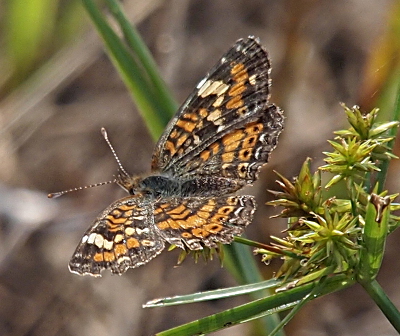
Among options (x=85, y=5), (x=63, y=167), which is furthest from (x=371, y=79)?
(x=63, y=167)

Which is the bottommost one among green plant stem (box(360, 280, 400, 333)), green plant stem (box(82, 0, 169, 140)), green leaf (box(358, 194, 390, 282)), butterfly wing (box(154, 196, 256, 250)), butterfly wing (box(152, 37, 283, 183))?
green plant stem (box(360, 280, 400, 333))

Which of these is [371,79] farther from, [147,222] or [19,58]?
[19,58]

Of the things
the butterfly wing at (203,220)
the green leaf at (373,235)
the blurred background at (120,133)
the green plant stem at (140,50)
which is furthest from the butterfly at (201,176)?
the blurred background at (120,133)

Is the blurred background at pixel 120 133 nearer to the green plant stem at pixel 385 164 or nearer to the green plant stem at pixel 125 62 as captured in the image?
the green plant stem at pixel 125 62

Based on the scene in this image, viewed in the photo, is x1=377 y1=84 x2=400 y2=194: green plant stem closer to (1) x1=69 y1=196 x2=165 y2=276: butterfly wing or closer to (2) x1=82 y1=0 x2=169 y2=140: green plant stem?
(1) x1=69 y1=196 x2=165 y2=276: butterfly wing

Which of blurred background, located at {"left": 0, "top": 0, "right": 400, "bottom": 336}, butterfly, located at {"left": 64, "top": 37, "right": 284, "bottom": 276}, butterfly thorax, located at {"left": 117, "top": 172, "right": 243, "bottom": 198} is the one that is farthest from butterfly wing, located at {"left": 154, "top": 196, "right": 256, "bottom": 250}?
blurred background, located at {"left": 0, "top": 0, "right": 400, "bottom": 336}

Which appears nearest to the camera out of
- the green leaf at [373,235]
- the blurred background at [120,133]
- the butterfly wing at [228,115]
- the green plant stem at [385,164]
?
the green leaf at [373,235]
